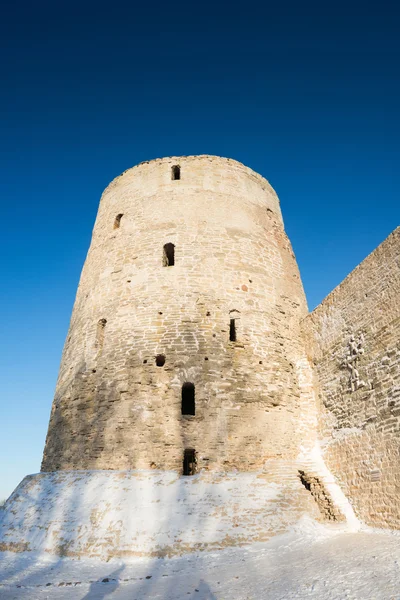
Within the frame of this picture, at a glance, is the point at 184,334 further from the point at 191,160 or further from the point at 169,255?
the point at 191,160

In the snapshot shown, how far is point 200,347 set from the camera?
33.3ft

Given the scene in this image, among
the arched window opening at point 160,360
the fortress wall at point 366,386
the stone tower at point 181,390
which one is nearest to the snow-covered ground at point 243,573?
the stone tower at point 181,390

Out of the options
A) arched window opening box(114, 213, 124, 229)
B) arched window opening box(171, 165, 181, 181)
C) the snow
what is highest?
arched window opening box(171, 165, 181, 181)

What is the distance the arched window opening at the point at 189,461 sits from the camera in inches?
358

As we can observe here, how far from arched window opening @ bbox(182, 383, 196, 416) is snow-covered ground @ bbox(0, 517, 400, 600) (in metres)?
3.13

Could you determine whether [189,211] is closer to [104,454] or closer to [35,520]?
[104,454]

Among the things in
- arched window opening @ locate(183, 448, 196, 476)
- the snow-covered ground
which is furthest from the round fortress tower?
the snow-covered ground

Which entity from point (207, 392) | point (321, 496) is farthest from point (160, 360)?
point (321, 496)

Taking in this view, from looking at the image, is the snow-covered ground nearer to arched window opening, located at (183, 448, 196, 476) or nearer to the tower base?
the tower base

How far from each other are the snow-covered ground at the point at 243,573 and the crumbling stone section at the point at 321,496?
568mm

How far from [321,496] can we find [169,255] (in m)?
7.21

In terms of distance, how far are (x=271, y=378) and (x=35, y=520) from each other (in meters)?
5.93

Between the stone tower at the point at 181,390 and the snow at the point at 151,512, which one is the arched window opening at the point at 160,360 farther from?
the snow at the point at 151,512

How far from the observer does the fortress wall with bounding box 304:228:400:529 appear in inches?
314
